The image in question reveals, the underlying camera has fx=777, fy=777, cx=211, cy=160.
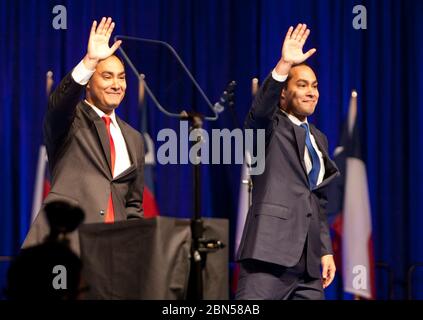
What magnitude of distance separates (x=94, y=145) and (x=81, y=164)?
111 millimetres

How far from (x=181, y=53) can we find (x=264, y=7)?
69 centimetres

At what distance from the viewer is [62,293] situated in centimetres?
266

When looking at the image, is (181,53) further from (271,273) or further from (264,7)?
(271,273)

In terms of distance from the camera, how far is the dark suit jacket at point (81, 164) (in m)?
3.50

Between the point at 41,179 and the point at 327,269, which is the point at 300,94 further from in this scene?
the point at 41,179

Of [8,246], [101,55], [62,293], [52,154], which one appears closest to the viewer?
[62,293]

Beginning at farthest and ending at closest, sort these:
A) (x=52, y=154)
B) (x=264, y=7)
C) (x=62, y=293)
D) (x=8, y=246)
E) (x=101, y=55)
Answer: (x=264, y=7) < (x=8, y=246) < (x=52, y=154) < (x=101, y=55) < (x=62, y=293)

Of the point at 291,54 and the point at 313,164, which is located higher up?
the point at 291,54

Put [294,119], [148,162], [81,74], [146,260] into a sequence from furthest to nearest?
[148,162] < [294,119] < [81,74] < [146,260]

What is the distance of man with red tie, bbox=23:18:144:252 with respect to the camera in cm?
347

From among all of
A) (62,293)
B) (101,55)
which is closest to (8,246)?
(101,55)

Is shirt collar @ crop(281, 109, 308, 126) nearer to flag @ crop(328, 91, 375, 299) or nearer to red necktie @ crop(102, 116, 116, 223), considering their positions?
red necktie @ crop(102, 116, 116, 223)

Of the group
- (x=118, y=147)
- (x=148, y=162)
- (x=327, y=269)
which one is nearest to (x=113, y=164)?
(x=118, y=147)

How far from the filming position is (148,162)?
5.20 metres
